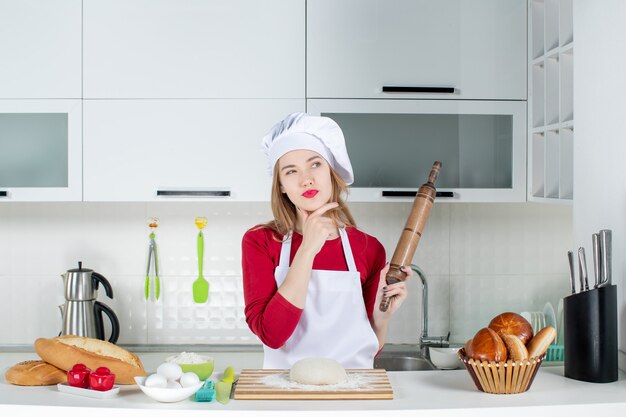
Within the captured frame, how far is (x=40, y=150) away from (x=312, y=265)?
40.8 inches

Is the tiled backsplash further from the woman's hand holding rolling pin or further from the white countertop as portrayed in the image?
the white countertop

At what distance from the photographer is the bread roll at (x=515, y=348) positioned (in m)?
1.37

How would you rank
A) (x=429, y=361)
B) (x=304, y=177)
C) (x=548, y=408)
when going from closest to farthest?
1. (x=548, y=408)
2. (x=304, y=177)
3. (x=429, y=361)

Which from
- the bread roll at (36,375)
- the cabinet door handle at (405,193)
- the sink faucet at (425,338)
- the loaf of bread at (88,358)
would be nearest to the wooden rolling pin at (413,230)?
the loaf of bread at (88,358)

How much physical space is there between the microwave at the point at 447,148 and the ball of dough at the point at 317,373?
103 cm

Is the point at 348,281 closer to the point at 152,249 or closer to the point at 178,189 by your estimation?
the point at 178,189

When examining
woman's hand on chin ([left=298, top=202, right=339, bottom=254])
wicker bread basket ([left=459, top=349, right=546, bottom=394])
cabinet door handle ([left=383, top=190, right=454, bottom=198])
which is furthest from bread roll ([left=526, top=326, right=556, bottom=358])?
cabinet door handle ([left=383, top=190, right=454, bottom=198])

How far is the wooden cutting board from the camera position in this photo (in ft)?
4.42

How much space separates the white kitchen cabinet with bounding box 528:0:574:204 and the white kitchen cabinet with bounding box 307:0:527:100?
40mm

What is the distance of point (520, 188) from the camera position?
2.41m

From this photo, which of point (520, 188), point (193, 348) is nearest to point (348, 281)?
point (520, 188)

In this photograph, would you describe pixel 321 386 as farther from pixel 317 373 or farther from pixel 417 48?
pixel 417 48

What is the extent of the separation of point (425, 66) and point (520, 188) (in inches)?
18.7

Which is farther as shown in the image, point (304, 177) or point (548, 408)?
point (304, 177)
